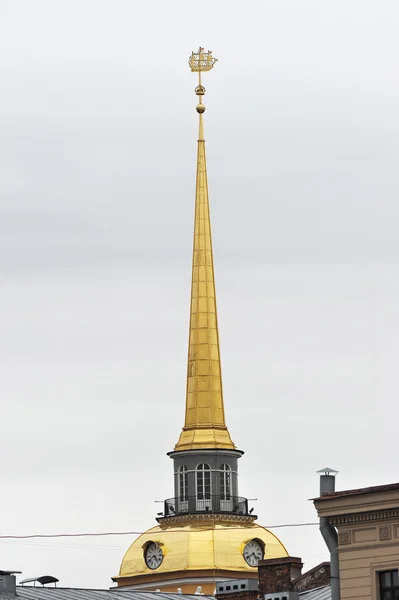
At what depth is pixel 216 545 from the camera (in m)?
90.3

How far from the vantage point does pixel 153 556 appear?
299ft

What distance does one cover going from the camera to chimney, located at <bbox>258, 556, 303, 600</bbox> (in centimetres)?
6384

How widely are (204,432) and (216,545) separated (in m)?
6.69

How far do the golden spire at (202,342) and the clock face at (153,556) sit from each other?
16.3ft

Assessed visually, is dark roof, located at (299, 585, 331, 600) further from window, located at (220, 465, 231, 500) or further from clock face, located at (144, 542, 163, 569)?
window, located at (220, 465, 231, 500)

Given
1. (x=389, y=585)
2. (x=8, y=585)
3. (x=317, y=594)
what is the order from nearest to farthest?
(x=389, y=585)
(x=317, y=594)
(x=8, y=585)

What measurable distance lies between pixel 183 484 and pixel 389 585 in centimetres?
4647

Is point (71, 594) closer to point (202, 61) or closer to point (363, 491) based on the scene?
point (363, 491)

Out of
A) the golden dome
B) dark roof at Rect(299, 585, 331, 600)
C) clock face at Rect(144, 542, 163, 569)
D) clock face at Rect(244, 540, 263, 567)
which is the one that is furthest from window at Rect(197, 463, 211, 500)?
dark roof at Rect(299, 585, 331, 600)

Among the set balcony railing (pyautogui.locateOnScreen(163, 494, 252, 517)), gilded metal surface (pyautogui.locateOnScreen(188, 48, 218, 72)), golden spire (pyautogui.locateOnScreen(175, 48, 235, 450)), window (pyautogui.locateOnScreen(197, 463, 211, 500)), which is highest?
gilded metal surface (pyautogui.locateOnScreen(188, 48, 218, 72))

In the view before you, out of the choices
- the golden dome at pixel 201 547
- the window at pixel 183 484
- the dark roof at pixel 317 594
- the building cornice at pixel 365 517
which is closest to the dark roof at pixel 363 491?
the building cornice at pixel 365 517

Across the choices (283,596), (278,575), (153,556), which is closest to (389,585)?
(283,596)

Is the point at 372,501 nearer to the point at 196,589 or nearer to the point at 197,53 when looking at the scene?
the point at 196,589

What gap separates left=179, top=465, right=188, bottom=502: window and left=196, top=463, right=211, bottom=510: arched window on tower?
46cm
